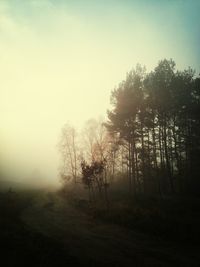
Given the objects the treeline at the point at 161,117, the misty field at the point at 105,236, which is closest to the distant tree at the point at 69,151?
the treeline at the point at 161,117

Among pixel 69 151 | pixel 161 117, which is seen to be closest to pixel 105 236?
pixel 161 117

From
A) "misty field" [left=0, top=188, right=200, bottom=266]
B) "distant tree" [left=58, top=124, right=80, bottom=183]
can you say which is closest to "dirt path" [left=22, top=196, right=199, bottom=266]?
"misty field" [left=0, top=188, right=200, bottom=266]

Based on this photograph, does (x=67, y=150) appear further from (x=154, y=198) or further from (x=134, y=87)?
(x=154, y=198)

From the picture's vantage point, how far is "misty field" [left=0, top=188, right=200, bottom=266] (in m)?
13.8

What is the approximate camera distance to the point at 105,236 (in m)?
19.2

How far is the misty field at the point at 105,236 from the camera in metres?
13.8

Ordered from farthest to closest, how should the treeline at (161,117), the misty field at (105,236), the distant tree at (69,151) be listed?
the distant tree at (69,151) < the treeline at (161,117) < the misty field at (105,236)

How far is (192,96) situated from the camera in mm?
38062

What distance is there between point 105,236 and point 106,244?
2129mm

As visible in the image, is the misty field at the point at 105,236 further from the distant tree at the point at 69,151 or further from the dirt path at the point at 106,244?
the distant tree at the point at 69,151

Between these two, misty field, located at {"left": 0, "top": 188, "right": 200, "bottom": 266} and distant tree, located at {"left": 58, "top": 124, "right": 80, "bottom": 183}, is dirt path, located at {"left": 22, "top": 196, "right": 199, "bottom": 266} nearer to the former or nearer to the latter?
misty field, located at {"left": 0, "top": 188, "right": 200, "bottom": 266}

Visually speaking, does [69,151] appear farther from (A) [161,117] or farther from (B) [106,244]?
(B) [106,244]

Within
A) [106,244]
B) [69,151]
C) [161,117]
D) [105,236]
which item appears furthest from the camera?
[69,151]

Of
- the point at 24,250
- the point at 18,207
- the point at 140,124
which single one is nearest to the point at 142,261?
the point at 24,250
